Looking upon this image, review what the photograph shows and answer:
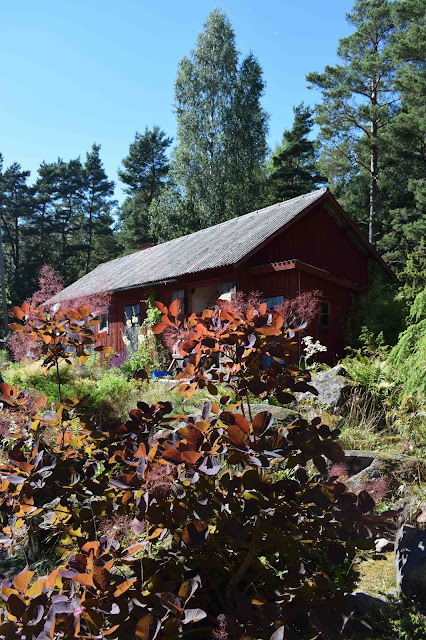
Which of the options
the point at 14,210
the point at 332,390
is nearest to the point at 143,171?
the point at 14,210

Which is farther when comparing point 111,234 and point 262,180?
point 111,234

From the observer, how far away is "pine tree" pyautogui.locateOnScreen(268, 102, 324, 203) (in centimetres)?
2906

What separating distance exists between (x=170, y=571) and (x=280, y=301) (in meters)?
10.2

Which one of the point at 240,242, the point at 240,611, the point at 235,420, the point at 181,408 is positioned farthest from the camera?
the point at 240,242

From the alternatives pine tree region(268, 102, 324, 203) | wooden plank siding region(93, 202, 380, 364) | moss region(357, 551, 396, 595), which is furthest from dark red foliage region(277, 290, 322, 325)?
pine tree region(268, 102, 324, 203)

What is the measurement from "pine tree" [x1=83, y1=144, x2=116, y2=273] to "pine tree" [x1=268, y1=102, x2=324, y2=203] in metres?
15.0

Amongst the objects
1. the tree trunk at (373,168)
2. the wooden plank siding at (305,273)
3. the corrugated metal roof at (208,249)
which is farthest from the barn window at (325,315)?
the tree trunk at (373,168)

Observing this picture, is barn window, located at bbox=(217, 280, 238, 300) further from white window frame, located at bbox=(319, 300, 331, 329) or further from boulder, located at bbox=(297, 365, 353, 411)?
boulder, located at bbox=(297, 365, 353, 411)

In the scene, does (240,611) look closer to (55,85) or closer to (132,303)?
(55,85)

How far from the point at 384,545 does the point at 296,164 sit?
30041 millimetres

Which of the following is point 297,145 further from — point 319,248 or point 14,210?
point 14,210

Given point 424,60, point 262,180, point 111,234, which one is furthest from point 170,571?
point 111,234

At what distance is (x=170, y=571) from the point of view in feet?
6.85

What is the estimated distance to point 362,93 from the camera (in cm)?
2181
